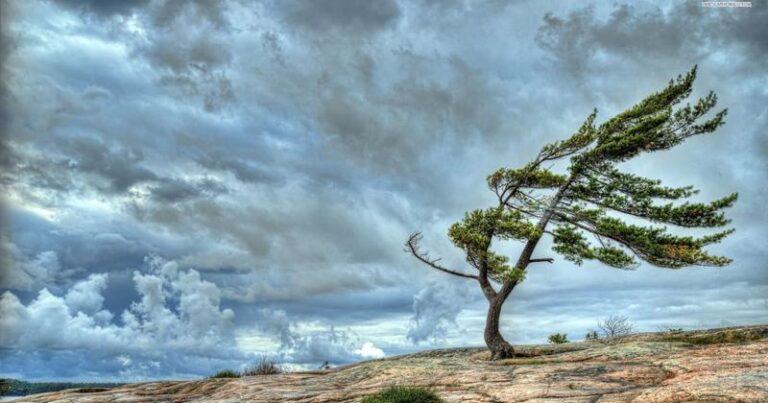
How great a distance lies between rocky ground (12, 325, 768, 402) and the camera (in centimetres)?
1237

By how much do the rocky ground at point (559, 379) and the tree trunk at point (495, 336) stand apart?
705 mm

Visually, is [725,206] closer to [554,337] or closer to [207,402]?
[554,337]

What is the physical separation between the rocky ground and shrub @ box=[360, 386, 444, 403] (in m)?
0.51

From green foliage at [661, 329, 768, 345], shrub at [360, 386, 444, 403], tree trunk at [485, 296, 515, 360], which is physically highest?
tree trunk at [485, 296, 515, 360]

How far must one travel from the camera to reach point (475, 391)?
51.3 ft

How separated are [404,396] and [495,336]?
12.9m

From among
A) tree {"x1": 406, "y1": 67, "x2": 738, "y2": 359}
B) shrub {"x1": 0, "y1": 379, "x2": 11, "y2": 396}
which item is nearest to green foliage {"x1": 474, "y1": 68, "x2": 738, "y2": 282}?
tree {"x1": 406, "y1": 67, "x2": 738, "y2": 359}

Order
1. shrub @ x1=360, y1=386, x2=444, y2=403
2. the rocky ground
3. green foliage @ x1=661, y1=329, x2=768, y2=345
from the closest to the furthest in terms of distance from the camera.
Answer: the rocky ground → shrub @ x1=360, y1=386, x2=444, y2=403 → green foliage @ x1=661, y1=329, x2=768, y2=345

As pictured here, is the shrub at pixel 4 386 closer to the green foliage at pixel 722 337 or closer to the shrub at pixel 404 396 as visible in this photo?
the shrub at pixel 404 396

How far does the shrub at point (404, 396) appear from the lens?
14.4m

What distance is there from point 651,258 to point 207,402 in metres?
20.4

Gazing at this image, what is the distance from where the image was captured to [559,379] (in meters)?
15.8

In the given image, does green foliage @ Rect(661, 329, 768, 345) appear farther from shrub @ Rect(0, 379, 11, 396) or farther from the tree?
shrub @ Rect(0, 379, 11, 396)

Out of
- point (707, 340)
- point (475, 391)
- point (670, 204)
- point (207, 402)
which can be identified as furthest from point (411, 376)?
point (670, 204)
